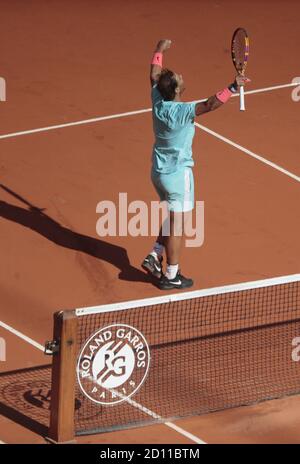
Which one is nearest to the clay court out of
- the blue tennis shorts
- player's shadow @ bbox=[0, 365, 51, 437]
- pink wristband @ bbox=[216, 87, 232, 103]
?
player's shadow @ bbox=[0, 365, 51, 437]

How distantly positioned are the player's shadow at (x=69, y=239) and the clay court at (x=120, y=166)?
2cm

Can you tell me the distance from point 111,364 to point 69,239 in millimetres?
2863

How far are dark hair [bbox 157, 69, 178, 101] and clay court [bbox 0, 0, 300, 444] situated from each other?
1.72 metres

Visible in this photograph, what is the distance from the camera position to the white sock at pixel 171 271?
38.1 ft

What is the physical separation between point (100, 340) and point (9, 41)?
7.83m

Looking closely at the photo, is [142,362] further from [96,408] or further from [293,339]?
[293,339]

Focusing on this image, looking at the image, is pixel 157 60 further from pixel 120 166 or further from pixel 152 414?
pixel 152 414

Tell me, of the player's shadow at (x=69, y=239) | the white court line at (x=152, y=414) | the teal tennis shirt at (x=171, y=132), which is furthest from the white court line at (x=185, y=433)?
the teal tennis shirt at (x=171, y=132)

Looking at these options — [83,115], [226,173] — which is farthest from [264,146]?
[83,115]

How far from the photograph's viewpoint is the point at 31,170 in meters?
13.5

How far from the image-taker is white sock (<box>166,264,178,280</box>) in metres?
11.6

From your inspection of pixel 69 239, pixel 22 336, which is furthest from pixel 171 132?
pixel 22 336

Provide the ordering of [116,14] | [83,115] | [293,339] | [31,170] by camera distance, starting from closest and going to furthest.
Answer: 1. [293,339]
2. [31,170]
3. [83,115]
4. [116,14]

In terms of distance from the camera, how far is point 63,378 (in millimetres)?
9414
